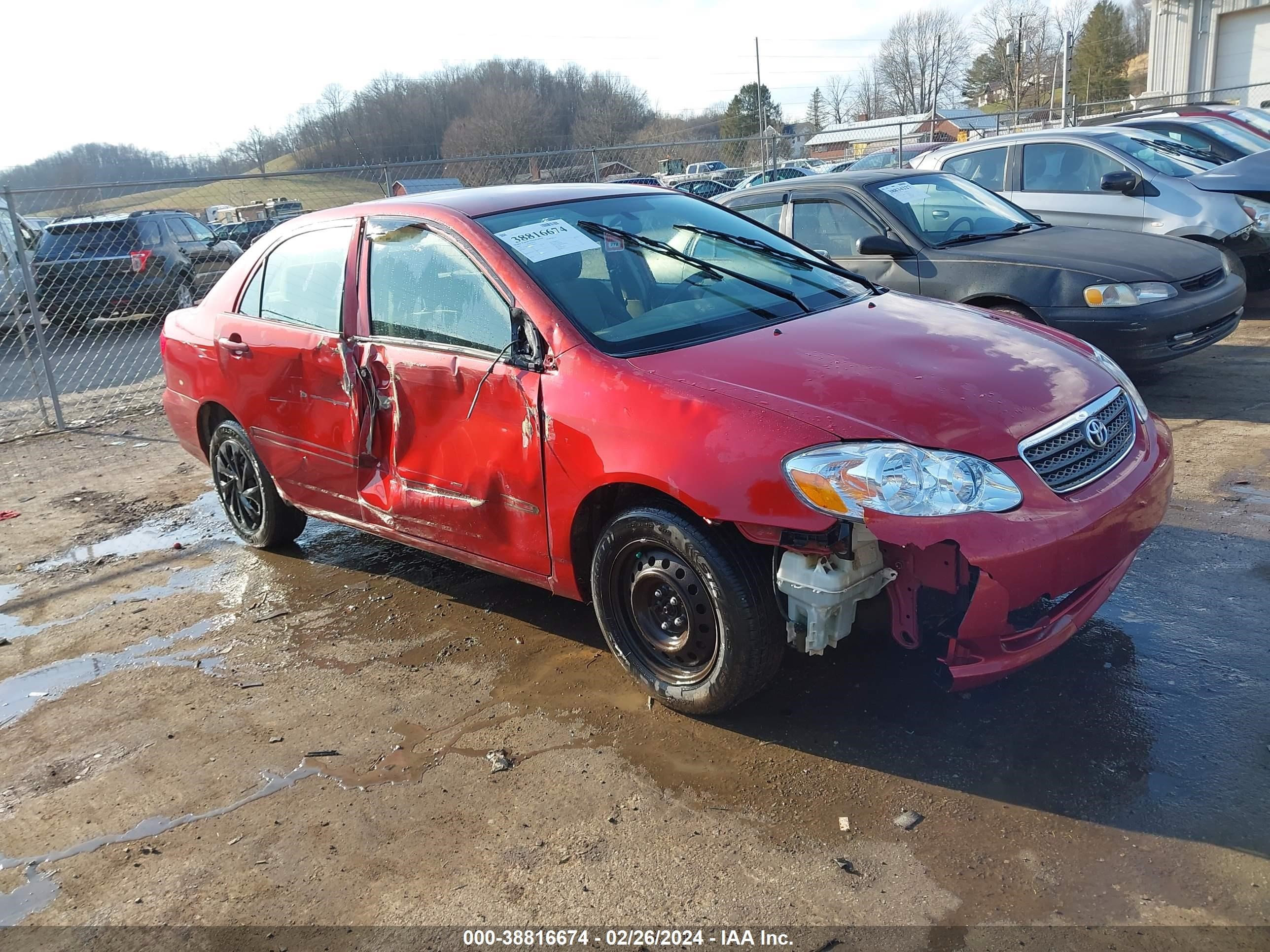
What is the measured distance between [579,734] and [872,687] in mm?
1038

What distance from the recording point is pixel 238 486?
552 centimetres

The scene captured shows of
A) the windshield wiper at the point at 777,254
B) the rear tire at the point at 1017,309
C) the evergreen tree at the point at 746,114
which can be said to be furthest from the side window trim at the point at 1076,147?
the evergreen tree at the point at 746,114

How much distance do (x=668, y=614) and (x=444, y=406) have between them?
1.23 metres

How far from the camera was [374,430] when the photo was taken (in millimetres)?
4250

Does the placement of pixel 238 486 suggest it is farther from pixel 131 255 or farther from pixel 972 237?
pixel 131 255

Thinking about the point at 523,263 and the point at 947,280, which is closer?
the point at 523,263

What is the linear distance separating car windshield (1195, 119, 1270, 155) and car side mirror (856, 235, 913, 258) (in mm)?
6652

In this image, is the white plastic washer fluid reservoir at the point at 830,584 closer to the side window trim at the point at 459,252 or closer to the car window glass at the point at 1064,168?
the side window trim at the point at 459,252

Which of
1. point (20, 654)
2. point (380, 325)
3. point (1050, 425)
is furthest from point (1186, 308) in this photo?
point (20, 654)

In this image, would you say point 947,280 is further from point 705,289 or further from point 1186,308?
point 705,289

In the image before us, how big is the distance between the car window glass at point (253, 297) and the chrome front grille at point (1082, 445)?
3.75m

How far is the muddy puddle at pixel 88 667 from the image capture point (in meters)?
4.17

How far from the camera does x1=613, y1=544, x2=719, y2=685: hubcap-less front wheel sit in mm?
3230

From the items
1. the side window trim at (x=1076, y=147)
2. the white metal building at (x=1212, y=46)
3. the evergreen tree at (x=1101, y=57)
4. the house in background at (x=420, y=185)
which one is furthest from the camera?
the evergreen tree at (x=1101, y=57)
